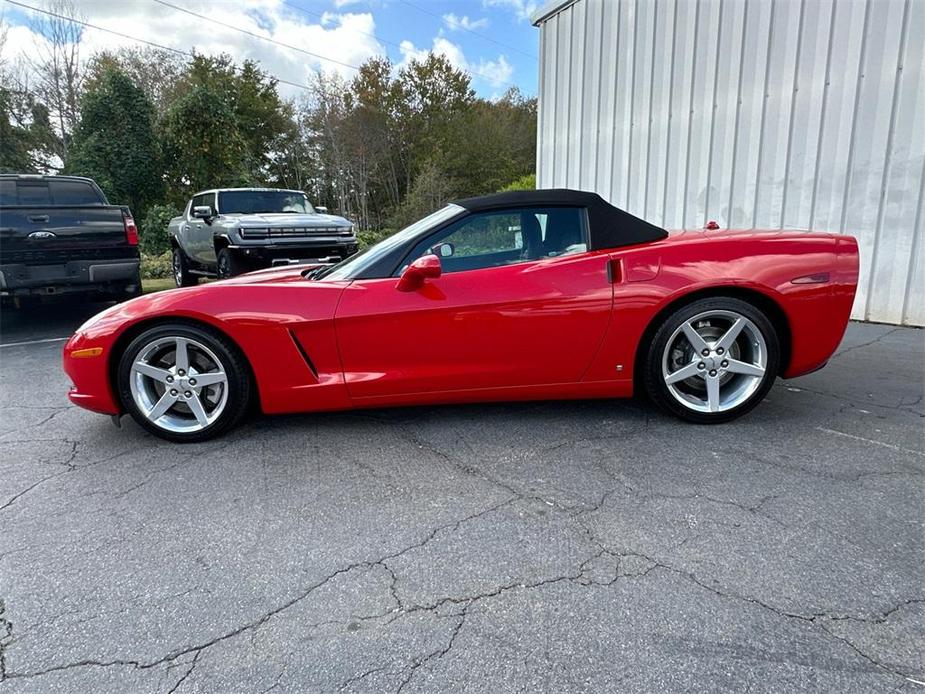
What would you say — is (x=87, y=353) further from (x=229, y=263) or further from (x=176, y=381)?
(x=229, y=263)

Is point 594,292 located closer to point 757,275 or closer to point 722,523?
point 757,275

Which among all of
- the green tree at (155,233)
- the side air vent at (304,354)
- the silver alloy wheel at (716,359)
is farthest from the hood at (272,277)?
the green tree at (155,233)

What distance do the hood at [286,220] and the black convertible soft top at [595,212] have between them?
552cm

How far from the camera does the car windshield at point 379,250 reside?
11.0 ft

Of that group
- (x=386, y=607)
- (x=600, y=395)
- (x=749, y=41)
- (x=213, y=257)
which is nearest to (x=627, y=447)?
Result: (x=600, y=395)

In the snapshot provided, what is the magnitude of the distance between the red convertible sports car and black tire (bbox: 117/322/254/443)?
11mm

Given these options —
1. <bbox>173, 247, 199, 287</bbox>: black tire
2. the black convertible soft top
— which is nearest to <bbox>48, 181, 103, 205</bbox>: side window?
<bbox>173, 247, 199, 287</bbox>: black tire

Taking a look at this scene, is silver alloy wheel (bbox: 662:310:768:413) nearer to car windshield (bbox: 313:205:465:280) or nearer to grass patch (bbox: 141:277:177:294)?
car windshield (bbox: 313:205:465:280)

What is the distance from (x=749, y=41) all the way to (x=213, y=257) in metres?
7.87

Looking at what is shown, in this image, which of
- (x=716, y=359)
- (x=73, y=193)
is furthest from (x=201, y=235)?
Result: (x=716, y=359)

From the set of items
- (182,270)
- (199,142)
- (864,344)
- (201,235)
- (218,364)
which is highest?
(199,142)

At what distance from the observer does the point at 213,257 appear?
8.84 metres

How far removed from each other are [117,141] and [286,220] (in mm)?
12290

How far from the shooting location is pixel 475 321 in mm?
3152
